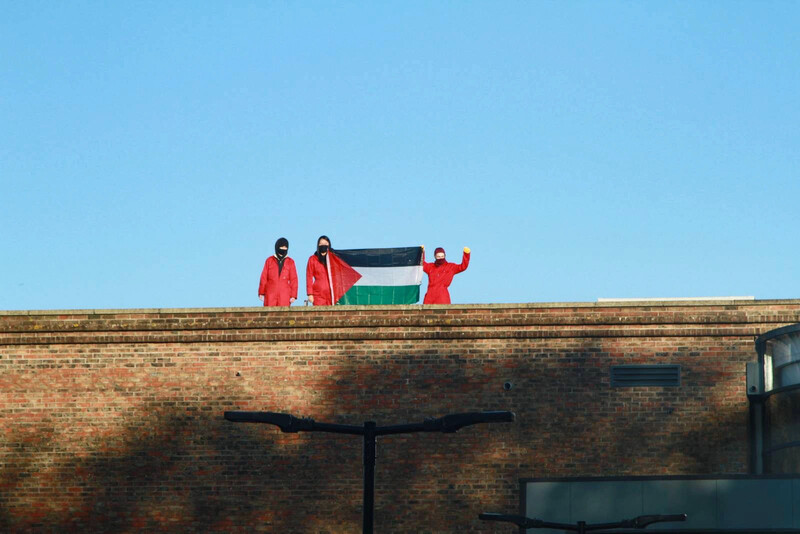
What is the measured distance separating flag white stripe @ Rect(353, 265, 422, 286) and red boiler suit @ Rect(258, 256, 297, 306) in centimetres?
175

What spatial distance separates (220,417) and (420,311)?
162 inches

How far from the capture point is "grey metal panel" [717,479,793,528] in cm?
2050

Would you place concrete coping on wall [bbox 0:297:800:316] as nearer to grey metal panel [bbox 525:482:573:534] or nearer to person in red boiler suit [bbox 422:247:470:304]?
person in red boiler suit [bbox 422:247:470:304]

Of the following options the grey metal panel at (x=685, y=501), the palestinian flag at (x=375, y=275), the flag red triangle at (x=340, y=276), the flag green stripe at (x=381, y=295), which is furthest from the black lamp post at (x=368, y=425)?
the flag red triangle at (x=340, y=276)

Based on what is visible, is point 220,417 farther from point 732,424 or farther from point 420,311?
point 732,424

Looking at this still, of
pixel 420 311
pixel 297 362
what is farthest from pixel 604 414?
pixel 297 362

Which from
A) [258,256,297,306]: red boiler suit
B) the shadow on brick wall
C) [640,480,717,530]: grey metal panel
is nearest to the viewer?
[640,480,717,530]: grey metal panel

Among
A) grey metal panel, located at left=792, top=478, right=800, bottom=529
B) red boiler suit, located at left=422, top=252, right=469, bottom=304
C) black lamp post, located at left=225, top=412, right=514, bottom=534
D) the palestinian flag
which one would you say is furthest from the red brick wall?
black lamp post, located at left=225, top=412, right=514, bottom=534

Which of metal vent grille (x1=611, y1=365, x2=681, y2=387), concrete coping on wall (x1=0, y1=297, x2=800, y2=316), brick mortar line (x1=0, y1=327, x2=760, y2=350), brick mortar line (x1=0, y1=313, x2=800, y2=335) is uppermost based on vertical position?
concrete coping on wall (x1=0, y1=297, x2=800, y2=316)

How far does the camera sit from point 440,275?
26.3 m

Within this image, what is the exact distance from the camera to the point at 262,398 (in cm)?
2436

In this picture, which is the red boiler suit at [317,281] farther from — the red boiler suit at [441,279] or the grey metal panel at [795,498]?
Answer: the grey metal panel at [795,498]

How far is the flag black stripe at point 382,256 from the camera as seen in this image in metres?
27.2

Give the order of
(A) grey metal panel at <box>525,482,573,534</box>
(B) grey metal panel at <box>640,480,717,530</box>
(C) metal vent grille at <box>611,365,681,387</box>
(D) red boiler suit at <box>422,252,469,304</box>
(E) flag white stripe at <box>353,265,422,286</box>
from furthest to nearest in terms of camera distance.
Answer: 1. (E) flag white stripe at <box>353,265,422,286</box>
2. (D) red boiler suit at <box>422,252,469,304</box>
3. (C) metal vent grille at <box>611,365,681,387</box>
4. (A) grey metal panel at <box>525,482,573,534</box>
5. (B) grey metal panel at <box>640,480,717,530</box>
